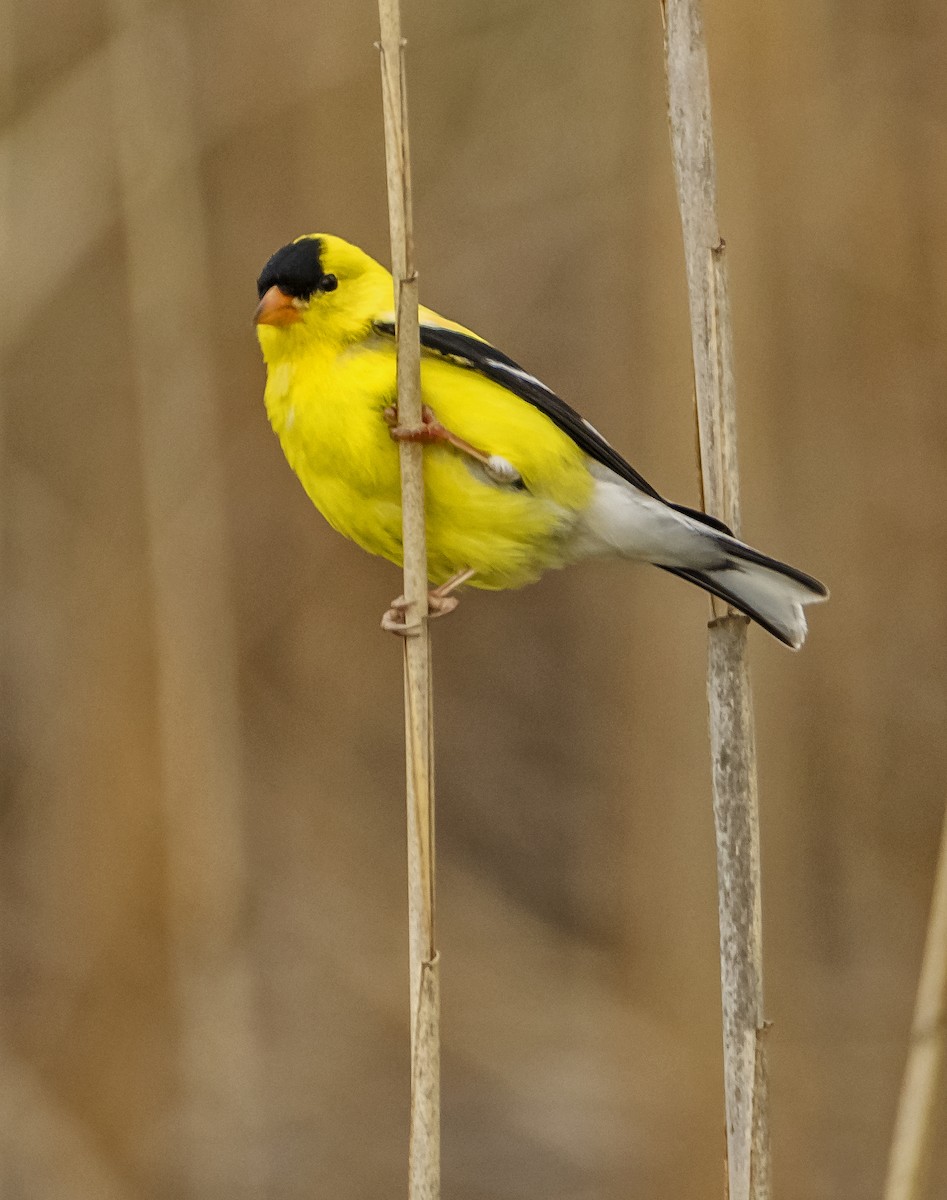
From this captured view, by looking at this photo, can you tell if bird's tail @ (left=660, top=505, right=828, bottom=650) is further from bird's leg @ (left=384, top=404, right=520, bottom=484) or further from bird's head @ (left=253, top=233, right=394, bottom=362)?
bird's head @ (left=253, top=233, right=394, bottom=362)

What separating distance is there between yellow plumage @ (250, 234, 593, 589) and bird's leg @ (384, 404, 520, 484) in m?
0.01

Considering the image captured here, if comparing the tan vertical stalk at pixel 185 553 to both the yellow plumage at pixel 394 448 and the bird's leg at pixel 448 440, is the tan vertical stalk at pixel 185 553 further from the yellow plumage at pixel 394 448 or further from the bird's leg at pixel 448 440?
the bird's leg at pixel 448 440

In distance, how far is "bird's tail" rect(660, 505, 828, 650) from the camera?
1920mm

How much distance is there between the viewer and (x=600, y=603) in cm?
370

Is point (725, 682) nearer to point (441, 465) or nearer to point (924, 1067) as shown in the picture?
point (924, 1067)

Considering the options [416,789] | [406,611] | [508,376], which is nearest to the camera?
[416,789]

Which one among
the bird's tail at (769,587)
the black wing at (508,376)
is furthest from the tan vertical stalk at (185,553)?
the bird's tail at (769,587)

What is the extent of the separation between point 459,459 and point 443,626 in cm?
189

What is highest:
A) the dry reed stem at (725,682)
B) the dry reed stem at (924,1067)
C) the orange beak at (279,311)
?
the orange beak at (279,311)

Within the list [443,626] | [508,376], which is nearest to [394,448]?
[508,376]

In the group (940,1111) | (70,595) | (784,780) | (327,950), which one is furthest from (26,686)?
(940,1111)

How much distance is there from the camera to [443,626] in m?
3.92

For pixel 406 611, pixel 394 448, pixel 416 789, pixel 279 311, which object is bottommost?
pixel 416 789

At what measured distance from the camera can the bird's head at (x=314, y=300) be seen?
2.10 m
